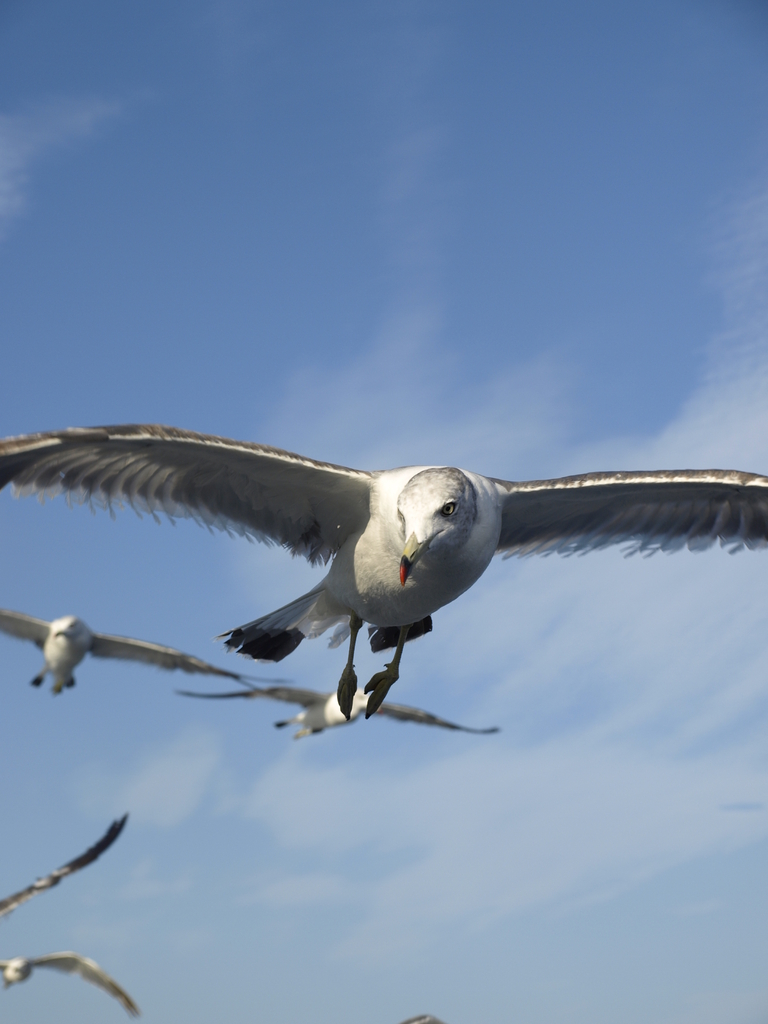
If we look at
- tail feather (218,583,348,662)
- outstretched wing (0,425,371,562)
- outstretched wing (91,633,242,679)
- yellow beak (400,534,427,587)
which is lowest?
yellow beak (400,534,427,587)

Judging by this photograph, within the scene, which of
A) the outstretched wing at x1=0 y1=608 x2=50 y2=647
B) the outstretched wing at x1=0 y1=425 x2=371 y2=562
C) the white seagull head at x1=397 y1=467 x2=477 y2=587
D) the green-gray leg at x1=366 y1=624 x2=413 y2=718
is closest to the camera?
the white seagull head at x1=397 y1=467 x2=477 y2=587

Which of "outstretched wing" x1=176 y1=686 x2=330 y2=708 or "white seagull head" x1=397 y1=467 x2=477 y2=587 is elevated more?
"outstretched wing" x1=176 y1=686 x2=330 y2=708

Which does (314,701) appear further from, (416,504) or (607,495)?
(416,504)

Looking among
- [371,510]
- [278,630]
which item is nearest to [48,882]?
[278,630]

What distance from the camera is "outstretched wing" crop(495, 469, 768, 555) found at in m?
9.27

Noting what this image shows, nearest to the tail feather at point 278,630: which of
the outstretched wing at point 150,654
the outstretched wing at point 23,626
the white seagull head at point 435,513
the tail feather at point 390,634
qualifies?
the tail feather at point 390,634

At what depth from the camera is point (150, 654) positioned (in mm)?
16422

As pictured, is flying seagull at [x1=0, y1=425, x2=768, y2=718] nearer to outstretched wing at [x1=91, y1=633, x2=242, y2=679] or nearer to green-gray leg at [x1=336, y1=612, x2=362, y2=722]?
green-gray leg at [x1=336, y1=612, x2=362, y2=722]

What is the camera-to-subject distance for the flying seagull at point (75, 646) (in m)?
16.2

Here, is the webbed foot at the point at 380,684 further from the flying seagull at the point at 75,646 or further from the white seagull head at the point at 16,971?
the white seagull head at the point at 16,971

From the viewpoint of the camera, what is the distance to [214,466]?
27.7 feet

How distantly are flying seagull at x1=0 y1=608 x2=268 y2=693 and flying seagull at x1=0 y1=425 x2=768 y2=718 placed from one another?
707cm

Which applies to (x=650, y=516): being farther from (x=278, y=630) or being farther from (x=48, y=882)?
(x=48, y=882)

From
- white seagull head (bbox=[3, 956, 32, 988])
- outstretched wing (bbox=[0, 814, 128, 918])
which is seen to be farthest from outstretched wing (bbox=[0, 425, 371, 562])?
white seagull head (bbox=[3, 956, 32, 988])
